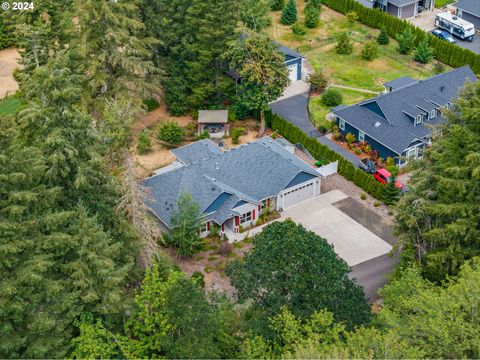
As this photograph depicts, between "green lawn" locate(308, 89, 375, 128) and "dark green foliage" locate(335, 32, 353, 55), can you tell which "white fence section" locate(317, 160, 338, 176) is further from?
"dark green foliage" locate(335, 32, 353, 55)

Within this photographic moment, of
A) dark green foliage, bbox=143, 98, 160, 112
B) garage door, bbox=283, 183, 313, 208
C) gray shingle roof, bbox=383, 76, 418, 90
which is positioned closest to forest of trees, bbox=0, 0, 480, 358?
garage door, bbox=283, 183, 313, 208

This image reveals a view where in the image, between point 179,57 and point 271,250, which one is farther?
point 179,57

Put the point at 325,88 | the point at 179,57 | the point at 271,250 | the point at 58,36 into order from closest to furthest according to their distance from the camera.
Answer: the point at 271,250
the point at 58,36
the point at 179,57
the point at 325,88

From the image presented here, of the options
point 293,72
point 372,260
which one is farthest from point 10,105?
point 372,260

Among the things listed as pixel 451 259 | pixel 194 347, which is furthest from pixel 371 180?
pixel 194 347

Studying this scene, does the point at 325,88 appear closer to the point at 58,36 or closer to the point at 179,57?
the point at 179,57

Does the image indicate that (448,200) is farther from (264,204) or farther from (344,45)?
(344,45)
